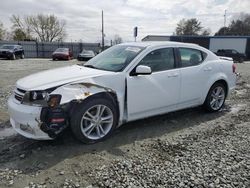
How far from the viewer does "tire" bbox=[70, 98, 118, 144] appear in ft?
12.1

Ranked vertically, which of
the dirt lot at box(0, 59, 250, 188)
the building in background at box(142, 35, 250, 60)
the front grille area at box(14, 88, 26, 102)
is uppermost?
the building in background at box(142, 35, 250, 60)

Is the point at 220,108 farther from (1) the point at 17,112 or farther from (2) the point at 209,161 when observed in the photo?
(1) the point at 17,112

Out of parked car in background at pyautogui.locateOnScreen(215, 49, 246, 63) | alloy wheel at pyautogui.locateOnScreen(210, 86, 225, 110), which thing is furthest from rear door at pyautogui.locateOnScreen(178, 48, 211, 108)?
parked car in background at pyautogui.locateOnScreen(215, 49, 246, 63)

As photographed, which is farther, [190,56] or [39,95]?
[190,56]

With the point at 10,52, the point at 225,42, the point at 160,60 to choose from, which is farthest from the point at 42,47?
the point at 160,60

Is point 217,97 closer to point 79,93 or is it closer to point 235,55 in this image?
point 79,93

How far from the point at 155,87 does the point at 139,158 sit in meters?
1.42

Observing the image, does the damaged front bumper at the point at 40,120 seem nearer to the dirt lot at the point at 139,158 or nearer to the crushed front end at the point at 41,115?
the crushed front end at the point at 41,115

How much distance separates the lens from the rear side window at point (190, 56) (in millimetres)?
5008

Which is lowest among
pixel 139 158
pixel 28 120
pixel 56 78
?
pixel 139 158

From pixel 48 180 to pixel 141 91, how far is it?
2054 mm

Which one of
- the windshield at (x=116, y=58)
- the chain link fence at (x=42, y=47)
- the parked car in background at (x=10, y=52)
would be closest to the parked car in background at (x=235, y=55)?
the chain link fence at (x=42, y=47)

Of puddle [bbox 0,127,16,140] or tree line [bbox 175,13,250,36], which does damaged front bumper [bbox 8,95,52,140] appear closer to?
puddle [bbox 0,127,16,140]

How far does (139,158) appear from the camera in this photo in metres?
3.54
